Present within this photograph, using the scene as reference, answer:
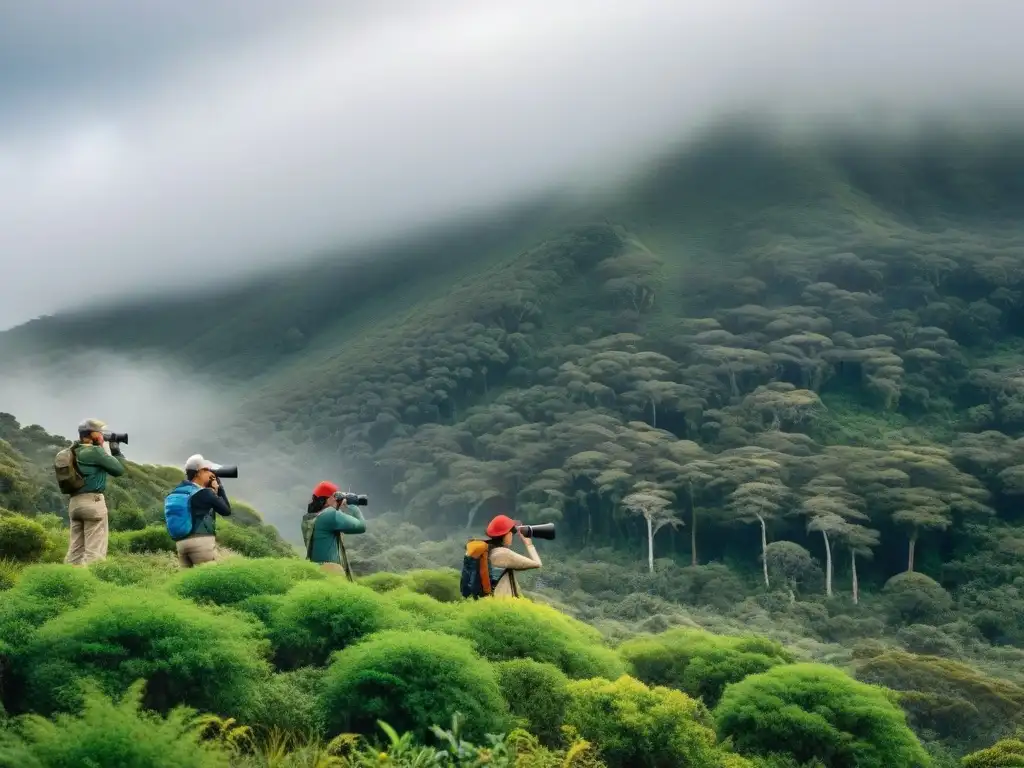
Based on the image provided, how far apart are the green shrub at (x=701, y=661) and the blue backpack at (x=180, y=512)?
6.09 m

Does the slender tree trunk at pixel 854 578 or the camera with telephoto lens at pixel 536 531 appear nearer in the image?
the camera with telephoto lens at pixel 536 531

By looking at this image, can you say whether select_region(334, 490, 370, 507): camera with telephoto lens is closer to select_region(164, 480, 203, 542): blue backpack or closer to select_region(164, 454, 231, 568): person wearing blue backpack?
select_region(164, 454, 231, 568): person wearing blue backpack

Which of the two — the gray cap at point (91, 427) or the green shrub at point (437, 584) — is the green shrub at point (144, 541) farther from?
the green shrub at point (437, 584)

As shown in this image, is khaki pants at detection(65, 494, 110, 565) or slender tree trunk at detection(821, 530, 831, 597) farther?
slender tree trunk at detection(821, 530, 831, 597)

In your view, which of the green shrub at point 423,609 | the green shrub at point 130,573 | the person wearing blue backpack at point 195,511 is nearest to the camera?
the green shrub at point 423,609

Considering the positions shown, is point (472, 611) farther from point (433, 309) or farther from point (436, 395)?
point (433, 309)

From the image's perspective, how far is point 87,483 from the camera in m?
11.1

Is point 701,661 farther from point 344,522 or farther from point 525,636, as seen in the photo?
point 344,522

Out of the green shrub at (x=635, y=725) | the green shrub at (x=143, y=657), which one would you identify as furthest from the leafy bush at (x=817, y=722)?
the green shrub at (x=143, y=657)

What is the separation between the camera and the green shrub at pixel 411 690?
7.34 metres

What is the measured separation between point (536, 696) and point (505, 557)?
2.21 meters

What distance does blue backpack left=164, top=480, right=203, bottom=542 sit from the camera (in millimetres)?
10680

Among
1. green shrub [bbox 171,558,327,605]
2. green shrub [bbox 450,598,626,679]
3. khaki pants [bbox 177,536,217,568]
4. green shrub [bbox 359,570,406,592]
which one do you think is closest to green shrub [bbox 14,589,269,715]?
green shrub [bbox 171,558,327,605]

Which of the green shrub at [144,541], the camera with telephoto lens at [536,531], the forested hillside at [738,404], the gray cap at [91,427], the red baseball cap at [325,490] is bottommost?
the forested hillside at [738,404]
